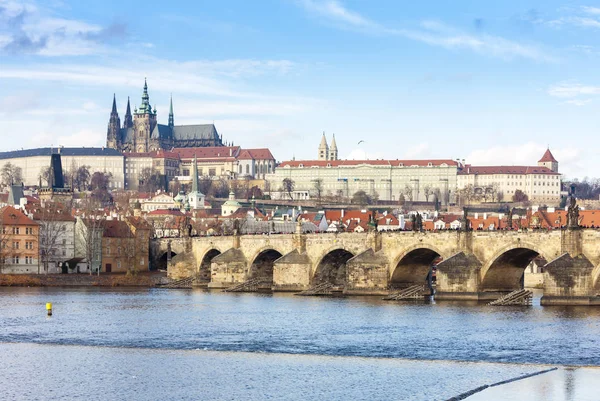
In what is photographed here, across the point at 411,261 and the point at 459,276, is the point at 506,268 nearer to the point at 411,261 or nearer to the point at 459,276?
the point at 459,276

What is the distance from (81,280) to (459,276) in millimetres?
35673

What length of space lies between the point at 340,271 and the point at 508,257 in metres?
17.7

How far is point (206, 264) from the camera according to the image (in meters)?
93.1

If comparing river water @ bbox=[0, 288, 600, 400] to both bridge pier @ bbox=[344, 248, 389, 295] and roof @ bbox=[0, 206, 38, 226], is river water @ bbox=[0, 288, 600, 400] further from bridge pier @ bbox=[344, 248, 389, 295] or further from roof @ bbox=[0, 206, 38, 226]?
roof @ bbox=[0, 206, 38, 226]

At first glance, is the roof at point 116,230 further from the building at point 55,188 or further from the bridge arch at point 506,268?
the building at point 55,188

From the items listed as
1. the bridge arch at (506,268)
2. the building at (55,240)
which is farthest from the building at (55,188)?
the bridge arch at (506,268)

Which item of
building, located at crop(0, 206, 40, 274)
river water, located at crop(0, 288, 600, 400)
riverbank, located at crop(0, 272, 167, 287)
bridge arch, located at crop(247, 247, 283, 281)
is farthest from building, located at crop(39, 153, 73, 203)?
river water, located at crop(0, 288, 600, 400)

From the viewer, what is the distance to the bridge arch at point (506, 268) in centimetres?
6356

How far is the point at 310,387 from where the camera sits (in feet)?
110

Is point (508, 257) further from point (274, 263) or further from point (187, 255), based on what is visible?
point (187, 255)

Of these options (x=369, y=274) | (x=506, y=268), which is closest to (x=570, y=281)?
(x=506, y=268)

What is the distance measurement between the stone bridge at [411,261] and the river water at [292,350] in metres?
2.22

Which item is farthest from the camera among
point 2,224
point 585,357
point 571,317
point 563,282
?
point 2,224

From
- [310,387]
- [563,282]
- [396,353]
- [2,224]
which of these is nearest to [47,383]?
[310,387]
